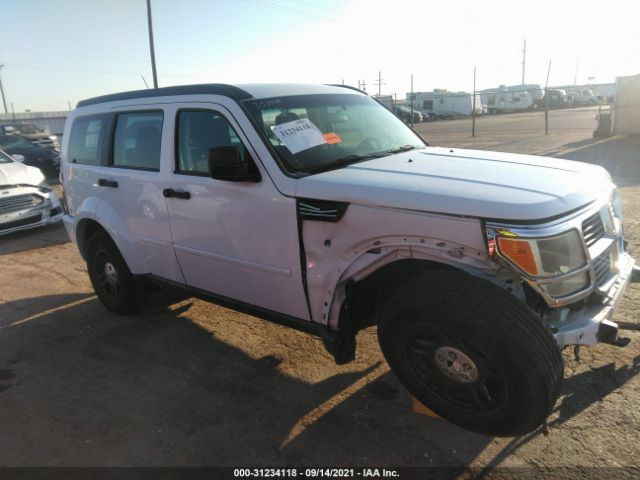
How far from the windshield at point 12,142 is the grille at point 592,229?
50.9ft

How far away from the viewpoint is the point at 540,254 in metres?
2.26

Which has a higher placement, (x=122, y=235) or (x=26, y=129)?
(x=26, y=129)

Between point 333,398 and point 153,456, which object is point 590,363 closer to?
point 333,398

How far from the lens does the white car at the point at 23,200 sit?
786 centimetres

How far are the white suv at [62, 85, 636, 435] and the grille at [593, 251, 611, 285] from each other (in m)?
0.02

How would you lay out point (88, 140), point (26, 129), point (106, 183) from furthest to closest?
point (26, 129) → point (88, 140) → point (106, 183)

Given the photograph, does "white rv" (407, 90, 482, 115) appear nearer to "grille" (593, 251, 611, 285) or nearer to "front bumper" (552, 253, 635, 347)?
"grille" (593, 251, 611, 285)

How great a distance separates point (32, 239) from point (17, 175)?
1261 millimetres

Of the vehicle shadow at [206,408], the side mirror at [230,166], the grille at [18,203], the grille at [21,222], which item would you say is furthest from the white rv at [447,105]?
the side mirror at [230,166]

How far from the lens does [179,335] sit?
4.27 metres

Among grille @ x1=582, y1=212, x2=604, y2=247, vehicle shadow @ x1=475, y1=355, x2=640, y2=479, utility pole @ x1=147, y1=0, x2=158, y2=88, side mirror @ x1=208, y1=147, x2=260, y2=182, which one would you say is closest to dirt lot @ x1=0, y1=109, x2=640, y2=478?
vehicle shadow @ x1=475, y1=355, x2=640, y2=479

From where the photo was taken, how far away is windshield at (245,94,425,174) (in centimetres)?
312

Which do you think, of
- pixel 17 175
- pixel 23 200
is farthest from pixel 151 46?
pixel 23 200

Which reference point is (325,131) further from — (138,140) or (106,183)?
(106,183)
